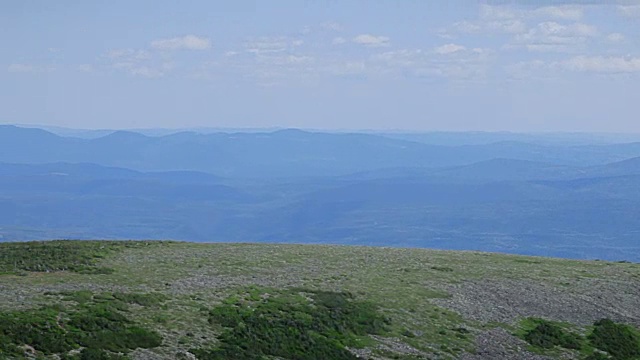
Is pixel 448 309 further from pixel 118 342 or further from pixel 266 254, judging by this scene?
pixel 118 342

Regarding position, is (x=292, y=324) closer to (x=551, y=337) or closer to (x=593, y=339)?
(x=551, y=337)

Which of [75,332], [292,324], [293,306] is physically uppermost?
[75,332]

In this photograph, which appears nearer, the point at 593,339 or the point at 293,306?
the point at 293,306

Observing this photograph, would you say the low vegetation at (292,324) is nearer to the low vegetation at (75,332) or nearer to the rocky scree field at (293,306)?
the rocky scree field at (293,306)

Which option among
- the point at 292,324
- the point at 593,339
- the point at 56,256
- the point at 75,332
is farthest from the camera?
the point at 56,256

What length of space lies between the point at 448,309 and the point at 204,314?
58.5ft

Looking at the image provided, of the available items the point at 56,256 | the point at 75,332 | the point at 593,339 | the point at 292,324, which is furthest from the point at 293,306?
the point at 593,339

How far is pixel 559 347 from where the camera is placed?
5262 centimetres

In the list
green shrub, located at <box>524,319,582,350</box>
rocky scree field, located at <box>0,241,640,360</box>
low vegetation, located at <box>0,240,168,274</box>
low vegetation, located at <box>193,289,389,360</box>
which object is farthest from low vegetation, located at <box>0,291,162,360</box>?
green shrub, located at <box>524,319,582,350</box>

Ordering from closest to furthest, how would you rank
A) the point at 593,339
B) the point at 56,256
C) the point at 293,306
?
1. the point at 293,306
2. the point at 593,339
3. the point at 56,256

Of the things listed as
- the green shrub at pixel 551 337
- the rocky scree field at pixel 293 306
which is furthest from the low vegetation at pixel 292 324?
the green shrub at pixel 551 337

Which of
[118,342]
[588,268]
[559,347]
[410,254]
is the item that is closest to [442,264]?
[410,254]

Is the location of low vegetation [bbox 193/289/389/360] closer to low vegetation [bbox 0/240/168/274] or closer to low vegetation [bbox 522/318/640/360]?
low vegetation [bbox 522/318/640/360]

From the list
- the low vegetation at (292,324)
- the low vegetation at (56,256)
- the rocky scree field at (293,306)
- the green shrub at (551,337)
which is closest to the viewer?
the rocky scree field at (293,306)
